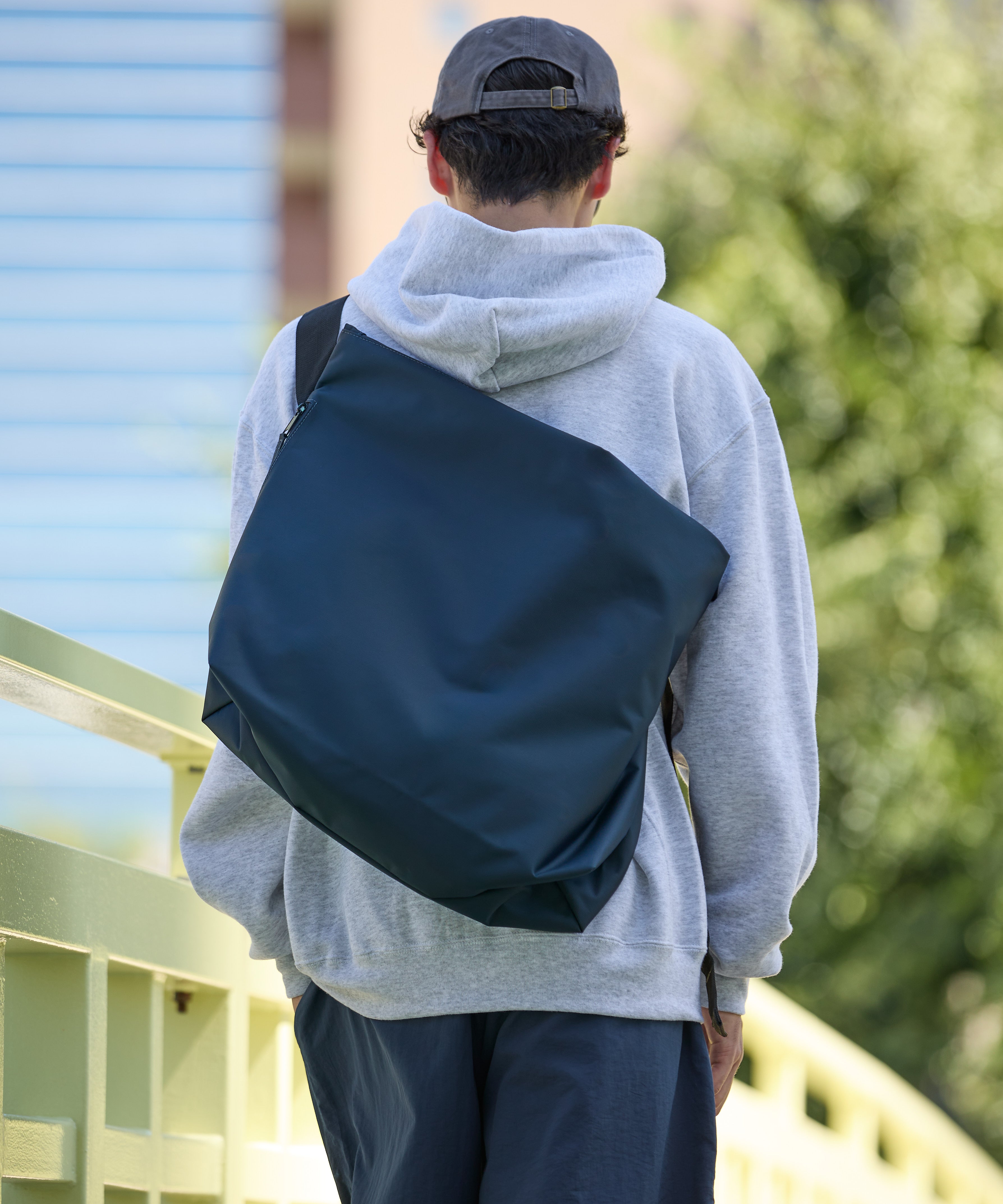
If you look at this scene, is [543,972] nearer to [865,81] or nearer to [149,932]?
[149,932]

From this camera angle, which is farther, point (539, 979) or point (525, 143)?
point (525, 143)

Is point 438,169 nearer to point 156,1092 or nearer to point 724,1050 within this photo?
point 724,1050

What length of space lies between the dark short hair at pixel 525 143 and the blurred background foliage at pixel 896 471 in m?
4.31

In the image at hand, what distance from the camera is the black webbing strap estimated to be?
1.19 meters

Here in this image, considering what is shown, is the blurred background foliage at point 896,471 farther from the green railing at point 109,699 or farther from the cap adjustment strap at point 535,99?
the cap adjustment strap at point 535,99

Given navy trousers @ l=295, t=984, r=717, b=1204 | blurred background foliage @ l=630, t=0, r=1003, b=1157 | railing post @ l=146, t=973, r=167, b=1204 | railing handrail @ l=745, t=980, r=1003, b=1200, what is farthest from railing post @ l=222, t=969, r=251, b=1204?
blurred background foliage @ l=630, t=0, r=1003, b=1157

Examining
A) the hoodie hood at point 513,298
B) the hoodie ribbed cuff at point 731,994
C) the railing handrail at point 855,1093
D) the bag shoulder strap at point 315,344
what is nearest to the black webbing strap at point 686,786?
the hoodie ribbed cuff at point 731,994

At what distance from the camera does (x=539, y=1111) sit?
3.63ft

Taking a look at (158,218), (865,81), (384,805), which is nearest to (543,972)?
(384,805)

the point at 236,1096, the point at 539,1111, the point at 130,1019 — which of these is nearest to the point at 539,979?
the point at 539,1111

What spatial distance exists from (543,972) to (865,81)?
564cm

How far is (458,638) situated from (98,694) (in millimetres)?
761

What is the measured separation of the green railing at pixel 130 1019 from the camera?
1546 mm

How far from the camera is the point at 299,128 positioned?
23219 millimetres
